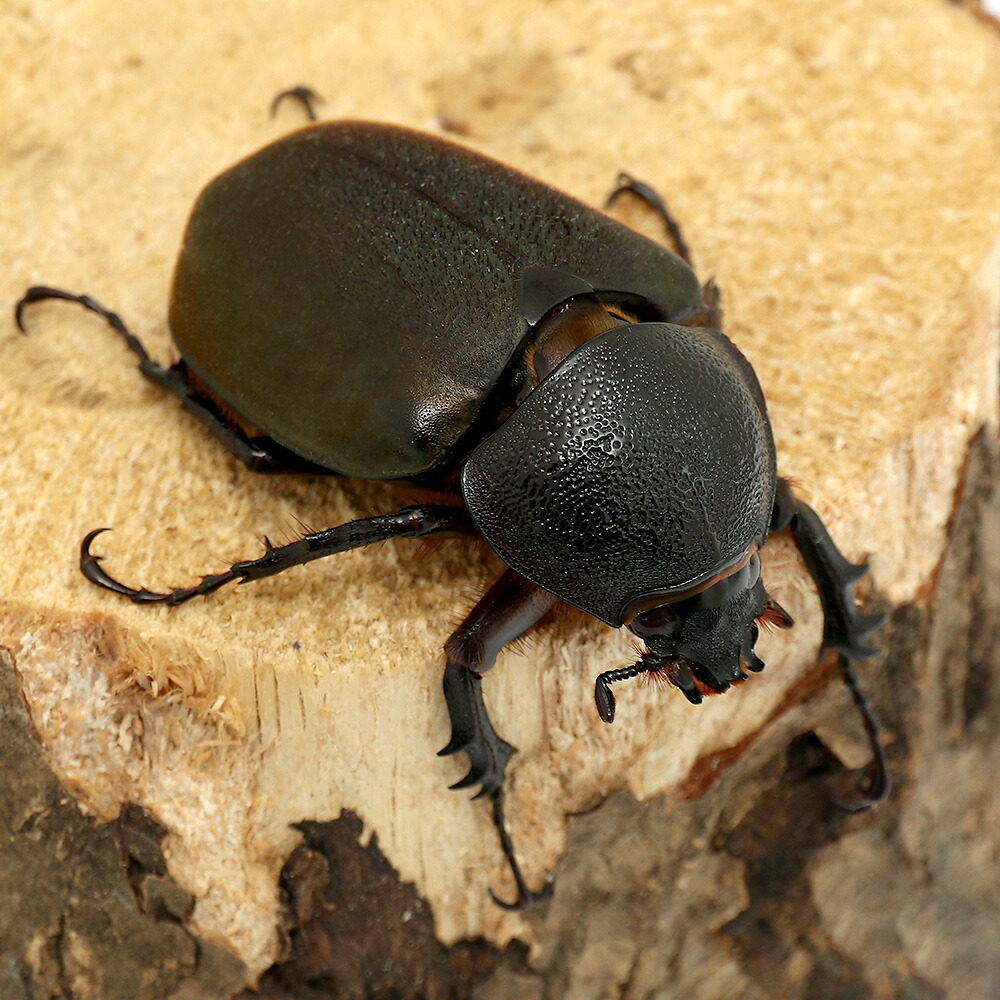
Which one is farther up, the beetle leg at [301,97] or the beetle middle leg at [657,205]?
Result: the beetle leg at [301,97]

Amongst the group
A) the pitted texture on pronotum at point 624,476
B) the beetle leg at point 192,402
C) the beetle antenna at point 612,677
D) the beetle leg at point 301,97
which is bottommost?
the beetle antenna at point 612,677

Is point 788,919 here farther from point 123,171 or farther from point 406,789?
point 123,171

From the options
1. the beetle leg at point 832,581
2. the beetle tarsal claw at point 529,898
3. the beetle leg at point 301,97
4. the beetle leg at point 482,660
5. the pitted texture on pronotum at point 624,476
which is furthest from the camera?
the beetle leg at point 301,97

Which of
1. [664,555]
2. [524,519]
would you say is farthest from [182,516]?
[664,555]

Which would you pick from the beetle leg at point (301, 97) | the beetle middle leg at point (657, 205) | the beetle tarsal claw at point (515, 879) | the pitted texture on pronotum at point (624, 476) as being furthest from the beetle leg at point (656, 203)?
the beetle tarsal claw at point (515, 879)

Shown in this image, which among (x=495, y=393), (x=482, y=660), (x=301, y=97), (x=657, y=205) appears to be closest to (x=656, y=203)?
(x=657, y=205)

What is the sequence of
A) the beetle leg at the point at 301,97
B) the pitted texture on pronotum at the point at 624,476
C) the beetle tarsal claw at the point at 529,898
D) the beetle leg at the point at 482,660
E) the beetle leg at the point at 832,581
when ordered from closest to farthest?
the pitted texture on pronotum at the point at 624,476
the beetle leg at the point at 482,660
the beetle leg at the point at 832,581
the beetle tarsal claw at the point at 529,898
the beetle leg at the point at 301,97

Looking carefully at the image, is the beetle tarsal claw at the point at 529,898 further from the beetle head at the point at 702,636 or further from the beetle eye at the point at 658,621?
the beetle eye at the point at 658,621
